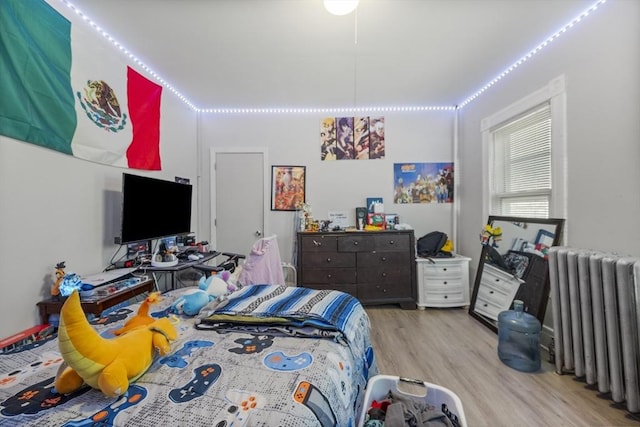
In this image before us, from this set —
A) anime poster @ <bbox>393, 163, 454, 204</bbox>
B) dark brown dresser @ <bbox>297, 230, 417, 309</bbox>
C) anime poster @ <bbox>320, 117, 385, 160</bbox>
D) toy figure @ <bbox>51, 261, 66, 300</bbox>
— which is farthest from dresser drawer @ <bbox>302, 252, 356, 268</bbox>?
toy figure @ <bbox>51, 261, 66, 300</bbox>

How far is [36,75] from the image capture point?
1.48 m

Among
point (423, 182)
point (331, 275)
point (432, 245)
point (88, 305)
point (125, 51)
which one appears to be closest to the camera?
point (88, 305)

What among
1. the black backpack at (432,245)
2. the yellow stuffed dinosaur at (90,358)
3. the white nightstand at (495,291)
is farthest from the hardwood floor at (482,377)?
the yellow stuffed dinosaur at (90,358)

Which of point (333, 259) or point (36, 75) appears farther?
point (333, 259)

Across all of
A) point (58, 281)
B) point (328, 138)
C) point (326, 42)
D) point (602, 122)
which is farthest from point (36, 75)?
point (602, 122)

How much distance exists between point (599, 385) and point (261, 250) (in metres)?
2.45

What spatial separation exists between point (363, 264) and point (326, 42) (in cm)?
227

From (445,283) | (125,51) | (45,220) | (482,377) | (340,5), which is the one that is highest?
(125,51)

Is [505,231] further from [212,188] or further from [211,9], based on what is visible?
[212,188]

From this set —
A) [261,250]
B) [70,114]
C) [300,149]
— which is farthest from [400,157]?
[70,114]

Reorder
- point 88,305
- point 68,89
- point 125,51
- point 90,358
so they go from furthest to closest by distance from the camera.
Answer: point 125,51 < point 68,89 < point 88,305 < point 90,358

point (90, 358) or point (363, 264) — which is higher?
point (90, 358)

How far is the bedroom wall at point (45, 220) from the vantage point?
1.38 meters

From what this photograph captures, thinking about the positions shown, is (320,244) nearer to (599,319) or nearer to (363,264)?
(363,264)
